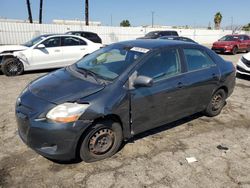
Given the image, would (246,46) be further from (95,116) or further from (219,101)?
(95,116)

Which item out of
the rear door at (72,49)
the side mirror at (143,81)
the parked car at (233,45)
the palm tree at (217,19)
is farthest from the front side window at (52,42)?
the palm tree at (217,19)

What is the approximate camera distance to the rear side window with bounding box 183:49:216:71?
4.13 meters

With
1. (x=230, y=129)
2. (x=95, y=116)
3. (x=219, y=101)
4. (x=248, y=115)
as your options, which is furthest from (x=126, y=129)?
(x=248, y=115)

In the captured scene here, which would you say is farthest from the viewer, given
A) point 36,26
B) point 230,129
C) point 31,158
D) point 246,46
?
point 36,26

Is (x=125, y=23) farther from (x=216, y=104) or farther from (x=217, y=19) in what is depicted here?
(x=216, y=104)

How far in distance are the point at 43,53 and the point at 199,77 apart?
6.21 metres

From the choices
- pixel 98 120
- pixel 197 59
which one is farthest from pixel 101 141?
pixel 197 59

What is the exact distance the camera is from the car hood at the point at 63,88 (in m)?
3.04

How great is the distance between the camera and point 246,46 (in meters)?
18.5

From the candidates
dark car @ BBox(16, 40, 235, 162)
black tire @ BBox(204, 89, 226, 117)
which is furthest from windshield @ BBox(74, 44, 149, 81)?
black tire @ BBox(204, 89, 226, 117)

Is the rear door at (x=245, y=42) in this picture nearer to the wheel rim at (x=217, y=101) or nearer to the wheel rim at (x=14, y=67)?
the wheel rim at (x=217, y=101)

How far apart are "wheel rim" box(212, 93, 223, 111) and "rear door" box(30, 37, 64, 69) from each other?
241 inches

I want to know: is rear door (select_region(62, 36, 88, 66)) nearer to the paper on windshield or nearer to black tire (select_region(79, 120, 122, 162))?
the paper on windshield

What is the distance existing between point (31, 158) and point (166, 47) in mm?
2606
